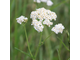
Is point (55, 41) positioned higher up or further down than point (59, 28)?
further down

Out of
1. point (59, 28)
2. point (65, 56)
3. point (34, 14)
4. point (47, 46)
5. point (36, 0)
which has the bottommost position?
point (65, 56)

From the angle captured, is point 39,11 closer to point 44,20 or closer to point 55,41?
point 44,20

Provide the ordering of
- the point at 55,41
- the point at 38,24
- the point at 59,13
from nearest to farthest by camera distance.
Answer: the point at 38,24 < the point at 55,41 < the point at 59,13

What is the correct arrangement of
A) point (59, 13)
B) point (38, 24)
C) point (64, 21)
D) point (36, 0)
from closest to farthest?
point (38, 24)
point (36, 0)
point (64, 21)
point (59, 13)

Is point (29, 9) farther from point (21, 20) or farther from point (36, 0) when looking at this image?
point (21, 20)

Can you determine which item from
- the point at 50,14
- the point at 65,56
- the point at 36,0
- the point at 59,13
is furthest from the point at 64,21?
the point at 50,14

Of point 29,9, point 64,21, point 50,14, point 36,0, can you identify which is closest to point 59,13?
point 64,21

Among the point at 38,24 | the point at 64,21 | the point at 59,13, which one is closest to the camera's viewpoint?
the point at 38,24

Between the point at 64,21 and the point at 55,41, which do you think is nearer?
the point at 55,41

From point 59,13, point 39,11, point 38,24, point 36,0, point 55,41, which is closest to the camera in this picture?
point 38,24
